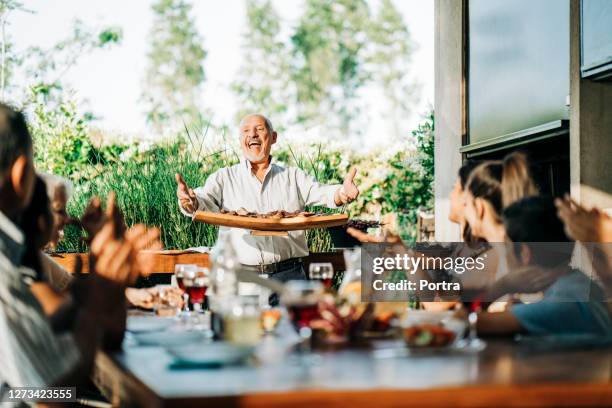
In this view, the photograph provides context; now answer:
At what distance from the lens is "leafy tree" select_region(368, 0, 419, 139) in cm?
3056

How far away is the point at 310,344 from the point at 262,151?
3.33 m

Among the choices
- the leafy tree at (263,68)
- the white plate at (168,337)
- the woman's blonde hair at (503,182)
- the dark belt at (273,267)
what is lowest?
the white plate at (168,337)

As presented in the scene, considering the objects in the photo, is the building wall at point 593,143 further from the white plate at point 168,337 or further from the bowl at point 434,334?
the white plate at point 168,337

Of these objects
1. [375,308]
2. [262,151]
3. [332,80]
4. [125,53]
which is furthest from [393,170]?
[332,80]

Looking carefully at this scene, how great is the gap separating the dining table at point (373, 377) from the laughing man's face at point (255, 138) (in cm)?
328

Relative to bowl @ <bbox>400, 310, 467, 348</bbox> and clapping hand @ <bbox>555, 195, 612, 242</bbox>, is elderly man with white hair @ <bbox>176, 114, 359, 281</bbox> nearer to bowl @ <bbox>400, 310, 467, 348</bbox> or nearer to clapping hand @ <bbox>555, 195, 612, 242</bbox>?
clapping hand @ <bbox>555, 195, 612, 242</bbox>

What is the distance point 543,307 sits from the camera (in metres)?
2.20

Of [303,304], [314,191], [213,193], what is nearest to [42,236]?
[303,304]

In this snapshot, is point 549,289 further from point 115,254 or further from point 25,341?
point 25,341

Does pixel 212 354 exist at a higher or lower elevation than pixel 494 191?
A: lower

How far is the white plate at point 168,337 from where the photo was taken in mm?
2188

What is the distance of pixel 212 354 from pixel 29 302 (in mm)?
386

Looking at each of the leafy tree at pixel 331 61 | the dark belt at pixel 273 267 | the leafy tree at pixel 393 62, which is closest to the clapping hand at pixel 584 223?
the dark belt at pixel 273 267

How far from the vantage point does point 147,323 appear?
8.67ft
